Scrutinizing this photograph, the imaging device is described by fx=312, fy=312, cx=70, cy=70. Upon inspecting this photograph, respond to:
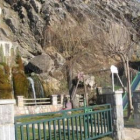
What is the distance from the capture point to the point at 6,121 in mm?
5738

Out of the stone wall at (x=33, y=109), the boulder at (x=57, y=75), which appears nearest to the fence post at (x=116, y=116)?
the stone wall at (x=33, y=109)

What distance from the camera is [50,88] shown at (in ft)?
90.2

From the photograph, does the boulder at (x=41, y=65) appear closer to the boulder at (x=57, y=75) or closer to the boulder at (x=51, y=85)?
the boulder at (x=57, y=75)

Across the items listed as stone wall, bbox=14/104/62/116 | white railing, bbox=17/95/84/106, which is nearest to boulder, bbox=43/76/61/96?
white railing, bbox=17/95/84/106

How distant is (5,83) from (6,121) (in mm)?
20120

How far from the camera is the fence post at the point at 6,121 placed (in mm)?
5621

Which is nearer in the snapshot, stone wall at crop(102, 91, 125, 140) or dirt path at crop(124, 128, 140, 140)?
stone wall at crop(102, 91, 125, 140)

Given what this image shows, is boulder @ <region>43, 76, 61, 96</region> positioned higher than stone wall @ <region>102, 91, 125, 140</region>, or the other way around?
boulder @ <region>43, 76, 61, 96</region>

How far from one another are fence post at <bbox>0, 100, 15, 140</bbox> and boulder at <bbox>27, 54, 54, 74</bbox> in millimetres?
23097

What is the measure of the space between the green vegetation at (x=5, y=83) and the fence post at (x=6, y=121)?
19120 mm

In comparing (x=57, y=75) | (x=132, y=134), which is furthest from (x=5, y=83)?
(x=132, y=134)

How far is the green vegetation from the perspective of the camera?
24781mm

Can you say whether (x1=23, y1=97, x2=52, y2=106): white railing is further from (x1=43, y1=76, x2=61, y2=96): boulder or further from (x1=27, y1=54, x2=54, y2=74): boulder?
(x1=27, y1=54, x2=54, y2=74): boulder

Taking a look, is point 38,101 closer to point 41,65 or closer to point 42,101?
point 42,101
